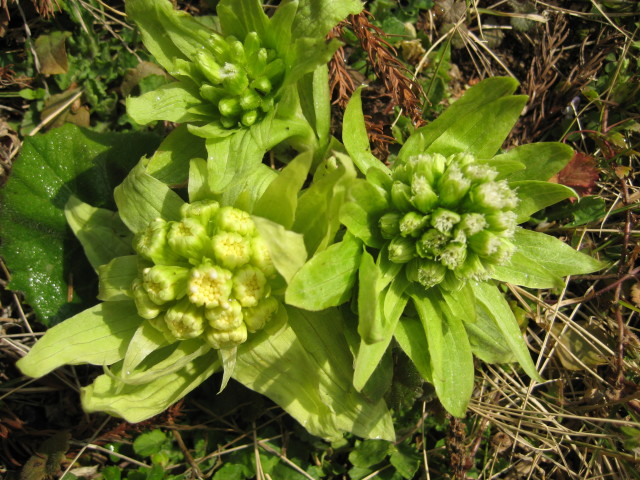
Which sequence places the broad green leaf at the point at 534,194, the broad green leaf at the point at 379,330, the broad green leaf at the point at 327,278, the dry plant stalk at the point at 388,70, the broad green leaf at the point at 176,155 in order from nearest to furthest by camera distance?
the broad green leaf at the point at 379,330 < the broad green leaf at the point at 327,278 < the broad green leaf at the point at 534,194 < the broad green leaf at the point at 176,155 < the dry plant stalk at the point at 388,70

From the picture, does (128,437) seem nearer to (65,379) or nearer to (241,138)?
(65,379)

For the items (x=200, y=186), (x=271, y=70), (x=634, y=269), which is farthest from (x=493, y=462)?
(x=271, y=70)

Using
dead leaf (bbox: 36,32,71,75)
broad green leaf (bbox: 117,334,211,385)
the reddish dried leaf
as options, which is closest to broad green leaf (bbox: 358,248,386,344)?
broad green leaf (bbox: 117,334,211,385)

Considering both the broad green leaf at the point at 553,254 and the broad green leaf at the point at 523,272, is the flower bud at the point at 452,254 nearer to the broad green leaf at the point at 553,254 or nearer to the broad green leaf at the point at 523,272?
the broad green leaf at the point at 523,272

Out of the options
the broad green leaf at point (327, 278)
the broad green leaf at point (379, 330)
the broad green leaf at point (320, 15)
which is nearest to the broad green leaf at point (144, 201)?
the broad green leaf at point (327, 278)

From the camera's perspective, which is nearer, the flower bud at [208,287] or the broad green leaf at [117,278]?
the flower bud at [208,287]

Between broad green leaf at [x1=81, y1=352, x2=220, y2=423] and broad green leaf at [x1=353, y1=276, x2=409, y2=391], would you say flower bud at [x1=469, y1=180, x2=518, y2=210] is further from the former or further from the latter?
broad green leaf at [x1=81, y1=352, x2=220, y2=423]
